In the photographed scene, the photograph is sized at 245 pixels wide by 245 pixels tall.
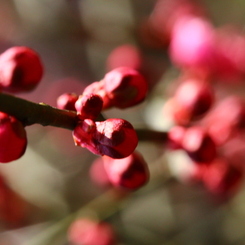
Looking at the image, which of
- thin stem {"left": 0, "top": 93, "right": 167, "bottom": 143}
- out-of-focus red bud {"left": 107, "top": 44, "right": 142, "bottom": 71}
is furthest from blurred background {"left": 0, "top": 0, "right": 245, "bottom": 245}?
thin stem {"left": 0, "top": 93, "right": 167, "bottom": 143}

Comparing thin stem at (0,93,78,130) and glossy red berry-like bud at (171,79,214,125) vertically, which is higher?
glossy red berry-like bud at (171,79,214,125)

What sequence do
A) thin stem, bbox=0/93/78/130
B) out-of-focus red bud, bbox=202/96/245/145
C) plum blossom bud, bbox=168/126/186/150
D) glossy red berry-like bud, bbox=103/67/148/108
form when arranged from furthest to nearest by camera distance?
1. out-of-focus red bud, bbox=202/96/245/145
2. plum blossom bud, bbox=168/126/186/150
3. glossy red berry-like bud, bbox=103/67/148/108
4. thin stem, bbox=0/93/78/130

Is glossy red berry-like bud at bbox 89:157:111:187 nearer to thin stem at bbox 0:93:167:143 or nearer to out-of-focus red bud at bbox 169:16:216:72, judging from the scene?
out-of-focus red bud at bbox 169:16:216:72

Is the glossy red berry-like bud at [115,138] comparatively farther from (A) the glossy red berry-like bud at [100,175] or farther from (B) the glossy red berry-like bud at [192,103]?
(A) the glossy red berry-like bud at [100,175]

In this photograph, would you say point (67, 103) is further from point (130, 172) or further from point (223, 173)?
point (223, 173)

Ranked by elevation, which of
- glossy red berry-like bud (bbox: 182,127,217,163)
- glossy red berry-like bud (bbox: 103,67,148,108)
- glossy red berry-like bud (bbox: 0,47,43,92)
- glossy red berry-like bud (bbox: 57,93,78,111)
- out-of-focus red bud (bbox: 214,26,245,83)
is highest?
out-of-focus red bud (bbox: 214,26,245,83)

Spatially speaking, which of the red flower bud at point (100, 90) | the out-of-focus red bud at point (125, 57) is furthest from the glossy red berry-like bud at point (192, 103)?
the out-of-focus red bud at point (125, 57)

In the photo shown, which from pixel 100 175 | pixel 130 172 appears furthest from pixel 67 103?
pixel 100 175
